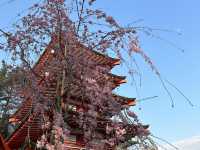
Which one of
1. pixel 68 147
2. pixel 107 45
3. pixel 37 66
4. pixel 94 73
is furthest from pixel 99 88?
pixel 68 147

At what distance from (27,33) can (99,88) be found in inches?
61.4

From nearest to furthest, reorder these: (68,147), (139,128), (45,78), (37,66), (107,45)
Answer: (139,128)
(107,45)
(45,78)
(37,66)
(68,147)

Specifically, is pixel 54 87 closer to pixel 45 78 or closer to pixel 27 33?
pixel 45 78

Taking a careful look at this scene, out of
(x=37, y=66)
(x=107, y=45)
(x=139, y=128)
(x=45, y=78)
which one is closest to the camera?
(x=139, y=128)

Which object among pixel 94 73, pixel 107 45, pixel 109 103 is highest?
pixel 107 45

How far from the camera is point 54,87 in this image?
7.23m

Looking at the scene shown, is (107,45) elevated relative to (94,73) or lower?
elevated

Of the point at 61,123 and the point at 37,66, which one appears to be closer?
the point at 61,123

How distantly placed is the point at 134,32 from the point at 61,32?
1.25 m

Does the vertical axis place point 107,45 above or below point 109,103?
above

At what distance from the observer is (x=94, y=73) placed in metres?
6.93

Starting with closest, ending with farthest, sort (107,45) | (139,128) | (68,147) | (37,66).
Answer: (139,128) < (107,45) < (37,66) < (68,147)

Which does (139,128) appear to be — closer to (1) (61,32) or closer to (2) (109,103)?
(2) (109,103)

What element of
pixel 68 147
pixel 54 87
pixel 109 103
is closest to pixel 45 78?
pixel 54 87
